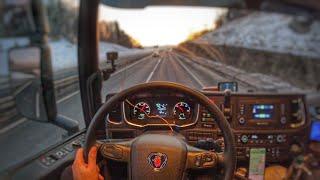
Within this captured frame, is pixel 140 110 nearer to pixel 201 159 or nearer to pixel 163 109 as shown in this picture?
pixel 163 109

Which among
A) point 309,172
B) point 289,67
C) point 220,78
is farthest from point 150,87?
point 289,67

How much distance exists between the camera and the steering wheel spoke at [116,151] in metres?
2.01

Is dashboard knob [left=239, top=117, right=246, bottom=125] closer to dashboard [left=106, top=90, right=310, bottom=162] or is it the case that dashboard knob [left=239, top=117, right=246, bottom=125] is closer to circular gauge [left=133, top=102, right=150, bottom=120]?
dashboard [left=106, top=90, right=310, bottom=162]

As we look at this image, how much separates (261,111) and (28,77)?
5.56 ft

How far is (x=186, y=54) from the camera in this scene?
312 cm

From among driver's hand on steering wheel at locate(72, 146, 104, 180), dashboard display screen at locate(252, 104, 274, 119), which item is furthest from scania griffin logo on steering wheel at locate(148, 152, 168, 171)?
dashboard display screen at locate(252, 104, 274, 119)

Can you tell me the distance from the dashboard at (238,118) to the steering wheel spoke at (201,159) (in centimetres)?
74

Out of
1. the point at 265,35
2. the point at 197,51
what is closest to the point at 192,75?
the point at 197,51

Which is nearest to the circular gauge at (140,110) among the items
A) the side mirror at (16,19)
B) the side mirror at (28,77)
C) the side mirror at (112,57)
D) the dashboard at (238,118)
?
the dashboard at (238,118)

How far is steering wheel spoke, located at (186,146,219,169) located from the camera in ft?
6.41

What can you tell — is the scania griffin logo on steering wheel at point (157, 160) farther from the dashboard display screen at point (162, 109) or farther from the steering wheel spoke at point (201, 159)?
the dashboard display screen at point (162, 109)

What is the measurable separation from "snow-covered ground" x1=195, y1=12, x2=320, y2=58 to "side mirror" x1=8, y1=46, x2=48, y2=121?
1155 mm

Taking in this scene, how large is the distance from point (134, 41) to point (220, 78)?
0.74 m

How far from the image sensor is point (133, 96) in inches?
104
